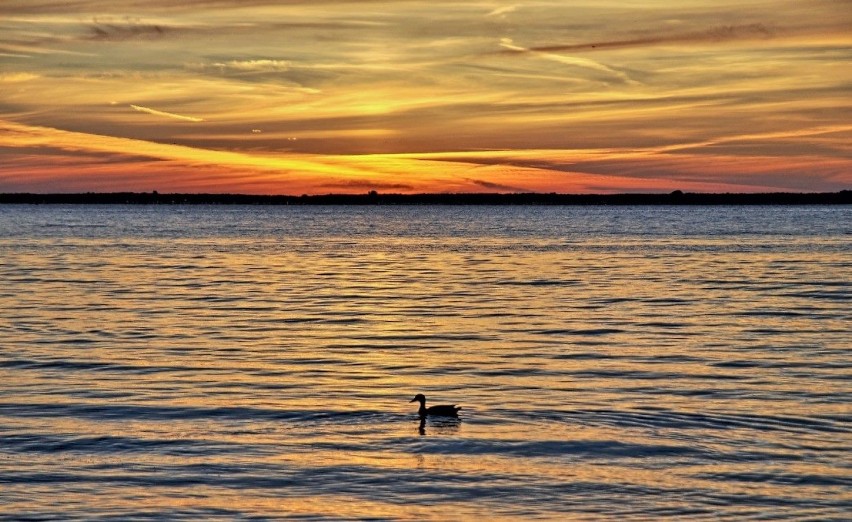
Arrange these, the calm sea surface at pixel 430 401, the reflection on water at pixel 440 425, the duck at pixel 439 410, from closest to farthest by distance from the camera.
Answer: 1. the calm sea surface at pixel 430 401
2. the reflection on water at pixel 440 425
3. the duck at pixel 439 410

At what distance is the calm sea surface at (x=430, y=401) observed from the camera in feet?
55.2

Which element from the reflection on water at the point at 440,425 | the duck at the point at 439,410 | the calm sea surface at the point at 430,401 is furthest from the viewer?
the duck at the point at 439,410

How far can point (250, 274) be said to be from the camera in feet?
201

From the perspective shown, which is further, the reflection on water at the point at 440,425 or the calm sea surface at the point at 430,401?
the reflection on water at the point at 440,425

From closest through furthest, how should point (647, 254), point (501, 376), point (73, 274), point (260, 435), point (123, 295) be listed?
1. point (260, 435)
2. point (501, 376)
3. point (123, 295)
4. point (73, 274)
5. point (647, 254)

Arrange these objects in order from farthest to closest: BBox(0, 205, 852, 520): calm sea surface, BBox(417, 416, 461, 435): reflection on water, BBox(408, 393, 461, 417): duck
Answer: BBox(408, 393, 461, 417): duck
BBox(417, 416, 461, 435): reflection on water
BBox(0, 205, 852, 520): calm sea surface

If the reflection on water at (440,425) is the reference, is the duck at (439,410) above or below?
above

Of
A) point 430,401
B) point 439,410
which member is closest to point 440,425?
point 439,410

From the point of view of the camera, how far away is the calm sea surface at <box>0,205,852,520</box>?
16812mm

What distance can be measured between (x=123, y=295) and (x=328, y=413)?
2715 centimetres

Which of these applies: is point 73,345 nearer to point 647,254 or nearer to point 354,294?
point 354,294

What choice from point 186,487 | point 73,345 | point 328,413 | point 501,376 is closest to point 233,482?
point 186,487

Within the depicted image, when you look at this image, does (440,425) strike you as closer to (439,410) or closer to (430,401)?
(439,410)

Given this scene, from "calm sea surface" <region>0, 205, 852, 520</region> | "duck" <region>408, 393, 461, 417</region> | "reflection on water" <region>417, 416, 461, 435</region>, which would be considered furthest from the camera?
"duck" <region>408, 393, 461, 417</region>
